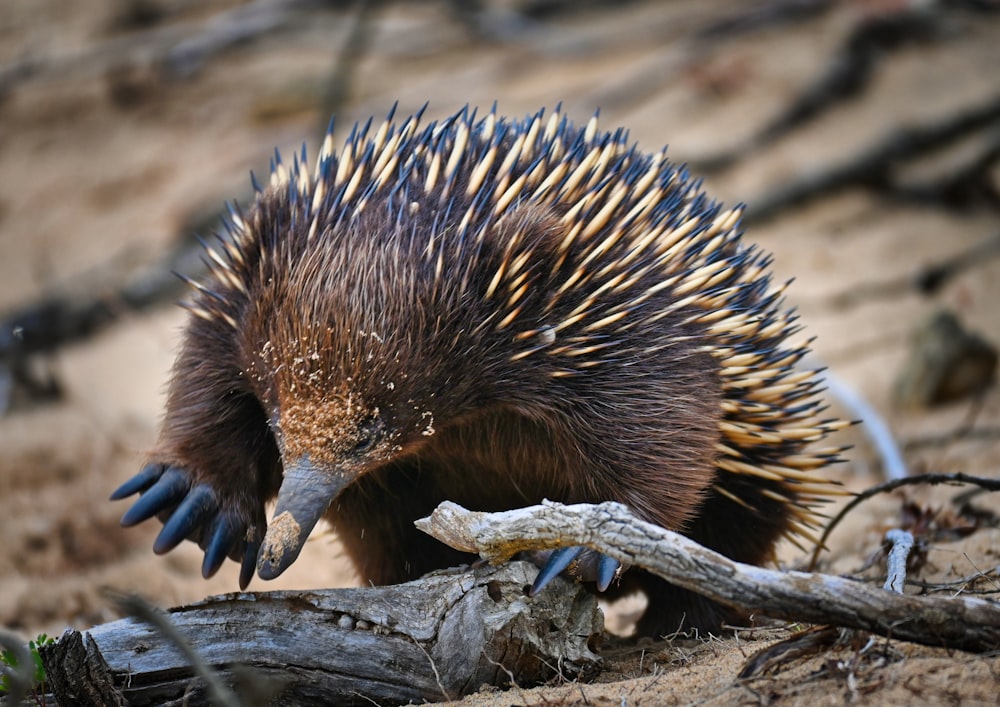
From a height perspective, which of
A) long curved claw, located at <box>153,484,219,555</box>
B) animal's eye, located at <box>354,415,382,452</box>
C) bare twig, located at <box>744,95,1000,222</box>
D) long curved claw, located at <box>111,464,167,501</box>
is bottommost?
long curved claw, located at <box>153,484,219,555</box>

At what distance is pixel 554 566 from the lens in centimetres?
293

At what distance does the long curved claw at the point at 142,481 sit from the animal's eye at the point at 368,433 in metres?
0.94

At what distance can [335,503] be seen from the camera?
11.7 feet

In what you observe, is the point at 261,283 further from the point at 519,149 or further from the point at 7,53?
the point at 7,53

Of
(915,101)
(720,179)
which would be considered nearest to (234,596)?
(720,179)

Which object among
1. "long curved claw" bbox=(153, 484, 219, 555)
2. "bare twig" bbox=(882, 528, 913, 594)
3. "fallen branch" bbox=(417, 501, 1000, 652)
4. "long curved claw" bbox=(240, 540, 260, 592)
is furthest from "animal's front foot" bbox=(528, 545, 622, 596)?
"long curved claw" bbox=(153, 484, 219, 555)

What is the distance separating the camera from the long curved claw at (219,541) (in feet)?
10.7

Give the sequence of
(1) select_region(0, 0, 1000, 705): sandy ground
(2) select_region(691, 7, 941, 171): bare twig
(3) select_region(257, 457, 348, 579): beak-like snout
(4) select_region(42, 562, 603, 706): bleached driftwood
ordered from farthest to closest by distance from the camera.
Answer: (2) select_region(691, 7, 941, 171): bare twig → (1) select_region(0, 0, 1000, 705): sandy ground → (4) select_region(42, 562, 603, 706): bleached driftwood → (3) select_region(257, 457, 348, 579): beak-like snout

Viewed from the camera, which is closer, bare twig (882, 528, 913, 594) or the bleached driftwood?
the bleached driftwood

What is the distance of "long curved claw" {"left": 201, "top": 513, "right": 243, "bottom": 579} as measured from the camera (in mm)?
3275

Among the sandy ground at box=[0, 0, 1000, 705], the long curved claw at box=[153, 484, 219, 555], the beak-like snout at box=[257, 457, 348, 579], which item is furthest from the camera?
the sandy ground at box=[0, 0, 1000, 705]

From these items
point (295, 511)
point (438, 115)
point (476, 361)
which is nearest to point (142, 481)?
point (295, 511)

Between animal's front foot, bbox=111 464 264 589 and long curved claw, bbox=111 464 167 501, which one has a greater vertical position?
long curved claw, bbox=111 464 167 501

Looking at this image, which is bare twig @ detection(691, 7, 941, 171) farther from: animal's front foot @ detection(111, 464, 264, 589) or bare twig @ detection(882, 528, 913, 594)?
animal's front foot @ detection(111, 464, 264, 589)
